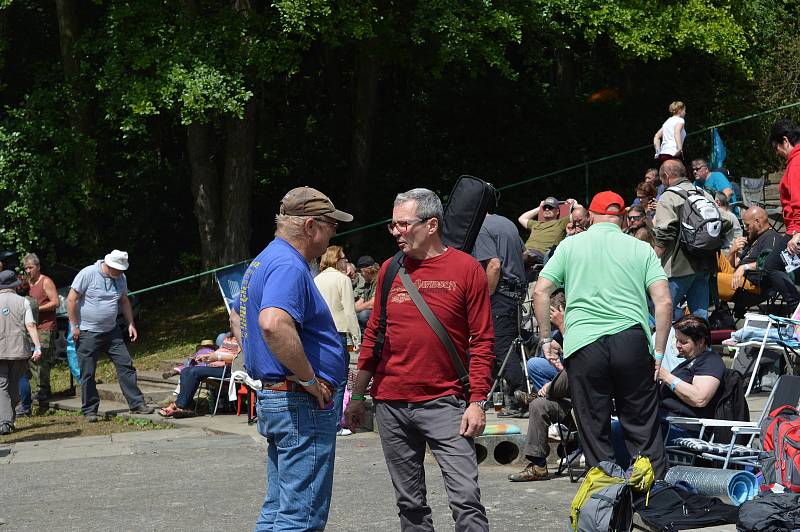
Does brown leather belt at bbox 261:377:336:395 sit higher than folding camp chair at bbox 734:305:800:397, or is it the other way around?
brown leather belt at bbox 261:377:336:395

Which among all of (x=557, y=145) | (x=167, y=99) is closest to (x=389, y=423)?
(x=167, y=99)

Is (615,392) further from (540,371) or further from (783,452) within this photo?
(540,371)

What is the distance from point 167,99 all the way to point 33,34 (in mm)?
7198

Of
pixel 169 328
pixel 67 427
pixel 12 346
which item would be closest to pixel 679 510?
pixel 67 427

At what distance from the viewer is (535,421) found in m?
7.99

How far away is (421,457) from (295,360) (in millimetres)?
1172

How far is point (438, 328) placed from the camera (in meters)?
5.36

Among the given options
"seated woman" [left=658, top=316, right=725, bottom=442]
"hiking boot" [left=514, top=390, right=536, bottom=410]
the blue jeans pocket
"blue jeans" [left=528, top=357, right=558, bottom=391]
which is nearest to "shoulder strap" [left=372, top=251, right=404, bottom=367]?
the blue jeans pocket

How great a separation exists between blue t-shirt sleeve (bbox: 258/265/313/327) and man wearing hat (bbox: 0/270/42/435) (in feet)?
26.0

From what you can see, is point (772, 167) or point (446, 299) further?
point (772, 167)

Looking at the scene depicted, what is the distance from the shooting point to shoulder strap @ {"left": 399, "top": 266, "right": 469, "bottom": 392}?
536cm

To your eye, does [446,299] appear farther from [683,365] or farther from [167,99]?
[167,99]

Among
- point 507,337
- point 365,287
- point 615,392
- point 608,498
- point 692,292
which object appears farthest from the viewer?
point 365,287

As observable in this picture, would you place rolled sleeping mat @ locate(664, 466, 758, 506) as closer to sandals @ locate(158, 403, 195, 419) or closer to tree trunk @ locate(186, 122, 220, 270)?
sandals @ locate(158, 403, 195, 419)
